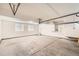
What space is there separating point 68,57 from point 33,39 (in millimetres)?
587

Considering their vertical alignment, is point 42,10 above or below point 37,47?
above

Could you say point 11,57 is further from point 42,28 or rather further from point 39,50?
point 42,28

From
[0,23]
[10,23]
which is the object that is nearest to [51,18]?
[10,23]

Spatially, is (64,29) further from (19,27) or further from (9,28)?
(9,28)

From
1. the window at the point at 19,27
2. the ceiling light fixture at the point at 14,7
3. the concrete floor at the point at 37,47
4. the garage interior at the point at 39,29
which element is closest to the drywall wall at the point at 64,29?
the garage interior at the point at 39,29

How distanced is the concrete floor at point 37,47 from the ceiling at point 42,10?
0.36 meters

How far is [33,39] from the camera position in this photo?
1.38 metres

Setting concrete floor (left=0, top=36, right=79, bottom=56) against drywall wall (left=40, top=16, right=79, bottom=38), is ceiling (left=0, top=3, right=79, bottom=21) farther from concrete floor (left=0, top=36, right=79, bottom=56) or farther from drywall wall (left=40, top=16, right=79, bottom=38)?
concrete floor (left=0, top=36, right=79, bottom=56)

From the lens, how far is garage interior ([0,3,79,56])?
4.18ft

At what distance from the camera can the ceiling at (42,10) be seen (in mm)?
1317

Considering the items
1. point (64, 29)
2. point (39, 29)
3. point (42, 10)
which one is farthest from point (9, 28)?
point (64, 29)

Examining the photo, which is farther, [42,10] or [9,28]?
[42,10]

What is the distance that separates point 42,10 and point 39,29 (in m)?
0.30

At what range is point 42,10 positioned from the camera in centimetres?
138
